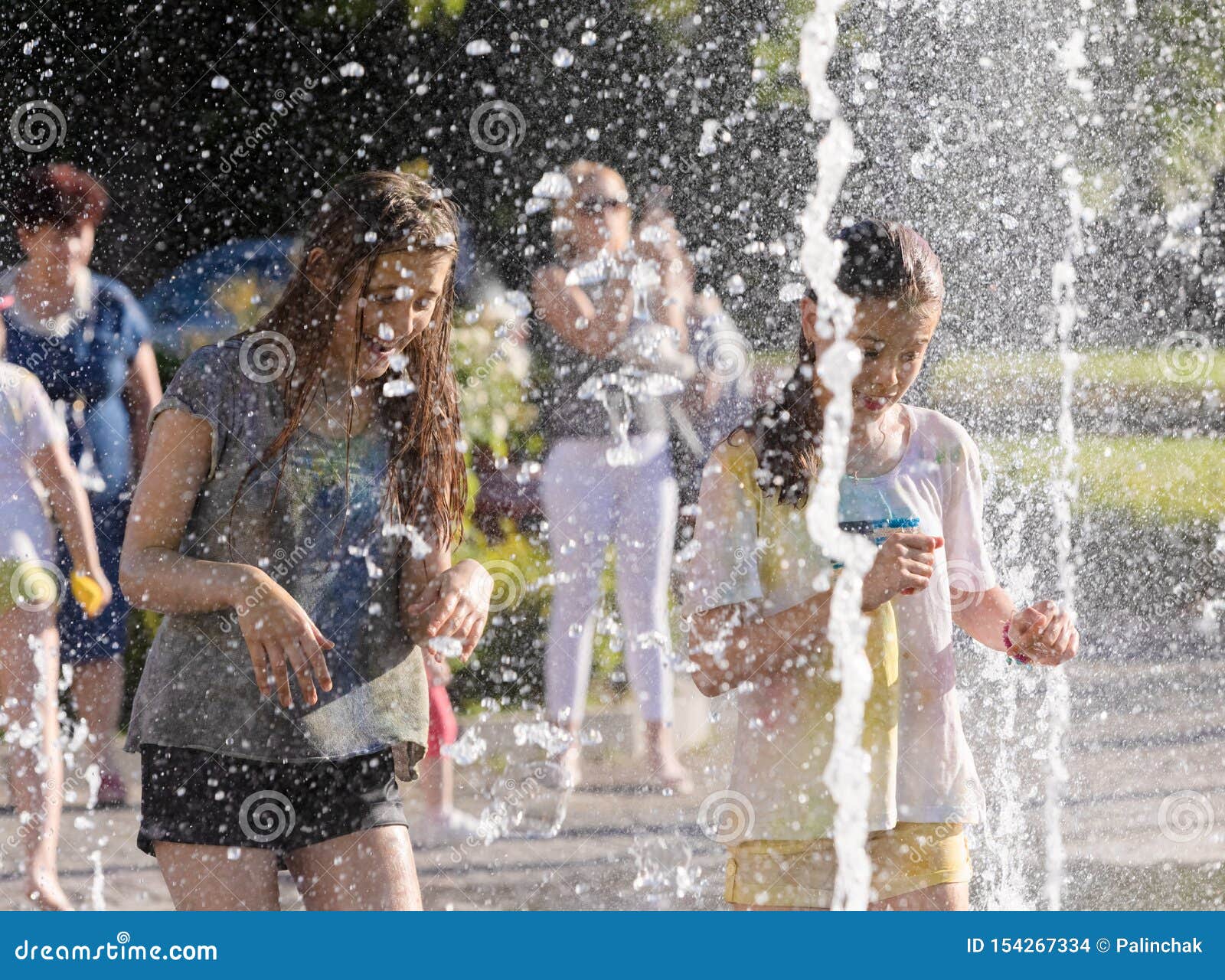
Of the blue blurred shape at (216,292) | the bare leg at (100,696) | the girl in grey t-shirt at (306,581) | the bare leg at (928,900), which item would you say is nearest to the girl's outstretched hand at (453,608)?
the girl in grey t-shirt at (306,581)

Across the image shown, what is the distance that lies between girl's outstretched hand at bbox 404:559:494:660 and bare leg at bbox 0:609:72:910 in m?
1.50

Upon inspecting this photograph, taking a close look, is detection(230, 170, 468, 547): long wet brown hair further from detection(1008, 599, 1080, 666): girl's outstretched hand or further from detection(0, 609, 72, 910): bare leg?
detection(0, 609, 72, 910): bare leg

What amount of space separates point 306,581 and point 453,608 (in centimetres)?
22

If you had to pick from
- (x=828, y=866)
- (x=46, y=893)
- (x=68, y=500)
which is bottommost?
(x=46, y=893)

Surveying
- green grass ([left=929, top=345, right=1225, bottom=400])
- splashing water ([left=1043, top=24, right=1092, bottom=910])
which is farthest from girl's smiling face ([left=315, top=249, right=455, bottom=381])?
green grass ([left=929, top=345, right=1225, bottom=400])

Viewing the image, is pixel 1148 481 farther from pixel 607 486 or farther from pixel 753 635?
pixel 753 635

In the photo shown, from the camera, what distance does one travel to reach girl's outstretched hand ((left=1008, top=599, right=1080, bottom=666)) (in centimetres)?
234

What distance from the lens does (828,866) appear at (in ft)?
7.30

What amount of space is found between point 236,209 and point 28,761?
2303 millimetres

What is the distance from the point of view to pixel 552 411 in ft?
15.0

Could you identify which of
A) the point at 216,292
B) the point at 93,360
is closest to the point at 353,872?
the point at 93,360

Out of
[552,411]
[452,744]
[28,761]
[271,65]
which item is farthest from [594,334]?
[271,65]

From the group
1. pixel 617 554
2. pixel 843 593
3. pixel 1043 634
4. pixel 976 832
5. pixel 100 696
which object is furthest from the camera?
pixel 100 696

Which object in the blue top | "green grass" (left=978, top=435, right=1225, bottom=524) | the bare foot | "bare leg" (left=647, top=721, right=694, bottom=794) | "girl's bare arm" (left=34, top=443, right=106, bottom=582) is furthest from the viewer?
"green grass" (left=978, top=435, right=1225, bottom=524)
